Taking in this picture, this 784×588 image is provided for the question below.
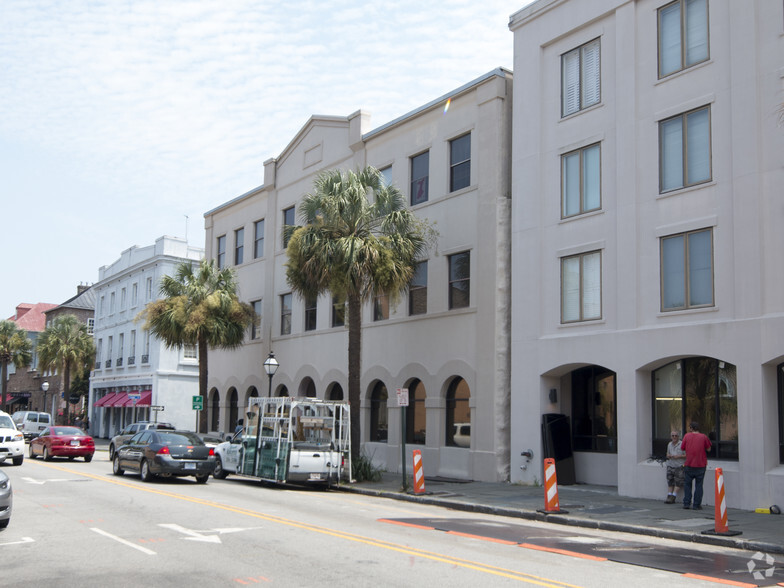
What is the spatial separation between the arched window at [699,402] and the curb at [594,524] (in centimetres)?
429

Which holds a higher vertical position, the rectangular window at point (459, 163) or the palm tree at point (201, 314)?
the rectangular window at point (459, 163)

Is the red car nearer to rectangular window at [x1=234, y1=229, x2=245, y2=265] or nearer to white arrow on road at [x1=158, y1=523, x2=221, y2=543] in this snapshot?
rectangular window at [x1=234, y1=229, x2=245, y2=265]

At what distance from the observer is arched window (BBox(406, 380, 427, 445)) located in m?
26.5

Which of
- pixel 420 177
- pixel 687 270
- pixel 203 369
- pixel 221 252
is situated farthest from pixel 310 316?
pixel 687 270

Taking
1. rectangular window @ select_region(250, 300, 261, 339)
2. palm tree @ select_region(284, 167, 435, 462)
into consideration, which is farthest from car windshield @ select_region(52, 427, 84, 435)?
palm tree @ select_region(284, 167, 435, 462)

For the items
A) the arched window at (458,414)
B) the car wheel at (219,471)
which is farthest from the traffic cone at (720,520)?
the car wheel at (219,471)

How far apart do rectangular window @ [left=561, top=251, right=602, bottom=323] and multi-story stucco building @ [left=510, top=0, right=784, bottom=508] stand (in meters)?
0.04

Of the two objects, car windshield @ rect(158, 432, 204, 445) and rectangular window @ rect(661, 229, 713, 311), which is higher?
rectangular window @ rect(661, 229, 713, 311)

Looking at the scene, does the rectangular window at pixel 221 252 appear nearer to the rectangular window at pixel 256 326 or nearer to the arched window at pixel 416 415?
the rectangular window at pixel 256 326

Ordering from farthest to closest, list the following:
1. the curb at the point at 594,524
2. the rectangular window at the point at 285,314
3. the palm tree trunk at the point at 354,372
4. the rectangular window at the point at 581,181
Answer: the rectangular window at the point at 285,314 < the palm tree trunk at the point at 354,372 < the rectangular window at the point at 581,181 < the curb at the point at 594,524

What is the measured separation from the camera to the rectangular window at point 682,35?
18719 millimetres

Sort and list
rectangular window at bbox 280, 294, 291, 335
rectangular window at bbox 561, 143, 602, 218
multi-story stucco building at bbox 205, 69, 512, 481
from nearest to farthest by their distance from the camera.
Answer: rectangular window at bbox 561, 143, 602, 218
multi-story stucco building at bbox 205, 69, 512, 481
rectangular window at bbox 280, 294, 291, 335

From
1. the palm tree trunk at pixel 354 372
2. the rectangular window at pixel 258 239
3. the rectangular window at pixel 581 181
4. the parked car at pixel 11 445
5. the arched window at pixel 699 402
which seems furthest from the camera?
the rectangular window at pixel 258 239

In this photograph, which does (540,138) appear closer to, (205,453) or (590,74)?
(590,74)
